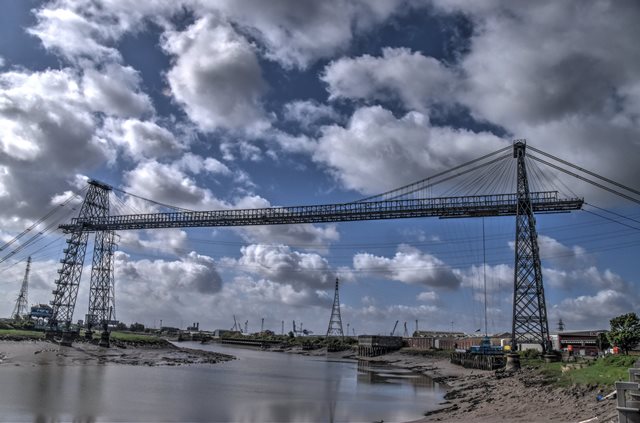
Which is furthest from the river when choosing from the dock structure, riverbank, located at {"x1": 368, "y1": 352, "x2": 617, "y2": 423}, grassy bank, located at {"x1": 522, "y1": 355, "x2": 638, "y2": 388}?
→ the dock structure

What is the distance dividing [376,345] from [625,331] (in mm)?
75761

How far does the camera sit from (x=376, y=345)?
10425 centimetres

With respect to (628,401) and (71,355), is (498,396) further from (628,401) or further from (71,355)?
(71,355)

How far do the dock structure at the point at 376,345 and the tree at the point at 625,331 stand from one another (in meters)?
70.6

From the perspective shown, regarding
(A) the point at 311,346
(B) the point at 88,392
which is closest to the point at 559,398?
(B) the point at 88,392

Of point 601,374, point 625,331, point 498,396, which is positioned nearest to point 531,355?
point 625,331

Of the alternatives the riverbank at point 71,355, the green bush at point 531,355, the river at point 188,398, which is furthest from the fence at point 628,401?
the riverbank at point 71,355

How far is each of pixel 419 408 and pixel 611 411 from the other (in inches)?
588

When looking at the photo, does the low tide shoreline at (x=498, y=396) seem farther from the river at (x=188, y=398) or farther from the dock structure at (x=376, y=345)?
the dock structure at (x=376, y=345)

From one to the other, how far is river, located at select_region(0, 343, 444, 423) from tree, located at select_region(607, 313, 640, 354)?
475 inches

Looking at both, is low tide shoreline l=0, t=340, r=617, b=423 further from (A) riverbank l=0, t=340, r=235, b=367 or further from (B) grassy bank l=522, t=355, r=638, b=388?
(B) grassy bank l=522, t=355, r=638, b=388

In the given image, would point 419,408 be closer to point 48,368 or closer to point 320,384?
point 320,384

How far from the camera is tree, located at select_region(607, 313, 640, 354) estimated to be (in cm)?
3168

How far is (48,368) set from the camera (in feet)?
134
